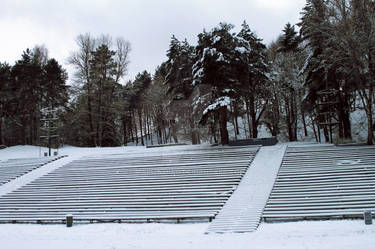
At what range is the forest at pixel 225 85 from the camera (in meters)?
19.5

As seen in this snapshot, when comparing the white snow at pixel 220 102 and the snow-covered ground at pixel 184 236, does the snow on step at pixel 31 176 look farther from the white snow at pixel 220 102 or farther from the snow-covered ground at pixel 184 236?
the white snow at pixel 220 102

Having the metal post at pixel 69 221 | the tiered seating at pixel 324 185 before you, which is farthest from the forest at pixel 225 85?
the metal post at pixel 69 221

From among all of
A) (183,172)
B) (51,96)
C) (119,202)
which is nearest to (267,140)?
(183,172)

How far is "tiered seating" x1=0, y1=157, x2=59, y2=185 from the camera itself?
2273 centimetres

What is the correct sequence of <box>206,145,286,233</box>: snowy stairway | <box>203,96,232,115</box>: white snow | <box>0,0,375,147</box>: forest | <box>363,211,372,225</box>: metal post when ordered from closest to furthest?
1. <box>363,211,372,225</box>: metal post
2. <box>206,145,286,233</box>: snowy stairway
3. <box>0,0,375,147</box>: forest
4. <box>203,96,232,115</box>: white snow

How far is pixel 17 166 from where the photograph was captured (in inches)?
979

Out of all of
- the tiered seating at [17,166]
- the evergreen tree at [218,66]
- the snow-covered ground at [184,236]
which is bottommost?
the snow-covered ground at [184,236]

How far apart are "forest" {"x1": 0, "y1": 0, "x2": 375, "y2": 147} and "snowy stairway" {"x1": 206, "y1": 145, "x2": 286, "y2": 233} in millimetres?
5951

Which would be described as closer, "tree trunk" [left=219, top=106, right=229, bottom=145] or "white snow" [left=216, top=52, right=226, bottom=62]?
"white snow" [left=216, top=52, right=226, bottom=62]

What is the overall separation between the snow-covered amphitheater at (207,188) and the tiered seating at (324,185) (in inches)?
1.4

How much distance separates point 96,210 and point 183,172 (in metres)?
5.43

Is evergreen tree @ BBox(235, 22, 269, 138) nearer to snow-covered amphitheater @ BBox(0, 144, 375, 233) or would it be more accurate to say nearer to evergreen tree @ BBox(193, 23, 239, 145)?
evergreen tree @ BBox(193, 23, 239, 145)

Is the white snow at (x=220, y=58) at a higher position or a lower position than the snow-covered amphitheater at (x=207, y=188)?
higher

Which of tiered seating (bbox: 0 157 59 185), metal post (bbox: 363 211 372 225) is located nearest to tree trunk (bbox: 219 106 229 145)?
tiered seating (bbox: 0 157 59 185)
